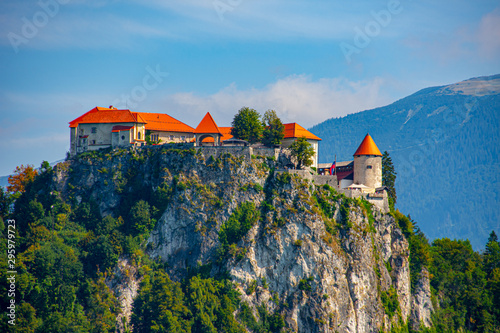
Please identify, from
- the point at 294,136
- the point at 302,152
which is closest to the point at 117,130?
the point at 294,136

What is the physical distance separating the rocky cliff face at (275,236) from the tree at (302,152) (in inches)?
92.0

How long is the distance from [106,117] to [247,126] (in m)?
23.0

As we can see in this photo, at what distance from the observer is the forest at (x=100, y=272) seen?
81.1 metres

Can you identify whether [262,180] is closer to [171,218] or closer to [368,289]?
[171,218]

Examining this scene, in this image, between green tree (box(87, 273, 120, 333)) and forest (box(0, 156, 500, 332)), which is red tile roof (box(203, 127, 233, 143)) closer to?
forest (box(0, 156, 500, 332))

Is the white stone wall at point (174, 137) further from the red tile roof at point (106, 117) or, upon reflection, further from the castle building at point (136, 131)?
the red tile roof at point (106, 117)

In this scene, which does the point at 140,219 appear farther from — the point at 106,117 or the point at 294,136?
the point at 294,136

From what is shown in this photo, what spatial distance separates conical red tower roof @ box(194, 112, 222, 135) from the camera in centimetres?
9681

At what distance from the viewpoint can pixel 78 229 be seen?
9131 centimetres

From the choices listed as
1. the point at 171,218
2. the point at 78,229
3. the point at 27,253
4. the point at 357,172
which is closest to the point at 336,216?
the point at 357,172

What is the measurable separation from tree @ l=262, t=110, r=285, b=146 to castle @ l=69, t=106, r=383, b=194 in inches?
72.2

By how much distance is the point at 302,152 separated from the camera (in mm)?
93562

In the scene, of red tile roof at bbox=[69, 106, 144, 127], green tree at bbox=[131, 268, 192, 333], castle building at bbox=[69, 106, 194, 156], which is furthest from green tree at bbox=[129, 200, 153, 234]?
red tile roof at bbox=[69, 106, 144, 127]

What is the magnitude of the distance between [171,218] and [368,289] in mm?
30827
